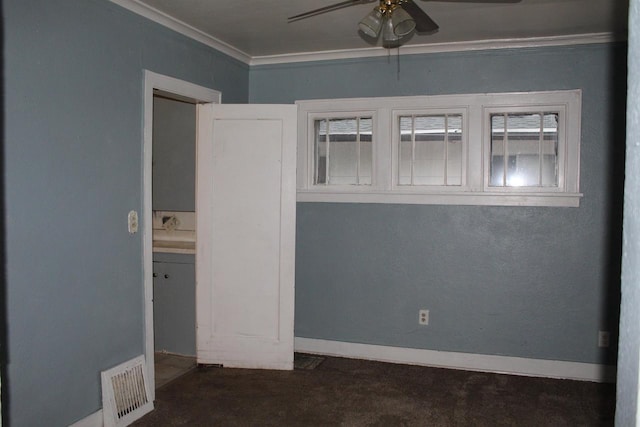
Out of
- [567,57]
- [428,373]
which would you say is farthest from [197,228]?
[567,57]

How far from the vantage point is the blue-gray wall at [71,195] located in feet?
7.93

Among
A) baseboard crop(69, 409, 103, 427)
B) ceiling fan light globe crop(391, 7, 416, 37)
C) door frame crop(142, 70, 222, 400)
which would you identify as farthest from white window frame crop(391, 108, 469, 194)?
baseboard crop(69, 409, 103, 427)

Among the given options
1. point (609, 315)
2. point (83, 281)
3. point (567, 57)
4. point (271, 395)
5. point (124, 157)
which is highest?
point (567, 57)

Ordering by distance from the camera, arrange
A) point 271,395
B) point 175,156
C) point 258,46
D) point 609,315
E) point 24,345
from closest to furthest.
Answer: point 24,345, point 271,395, point 609,315, point 258,46, point 175,156

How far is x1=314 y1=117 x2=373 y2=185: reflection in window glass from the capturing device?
14.1ft

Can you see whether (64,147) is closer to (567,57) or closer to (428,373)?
(428,373)

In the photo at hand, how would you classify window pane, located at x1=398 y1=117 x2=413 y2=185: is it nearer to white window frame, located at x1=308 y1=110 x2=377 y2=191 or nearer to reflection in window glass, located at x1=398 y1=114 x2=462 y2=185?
reflection in window glass, located at x1=398 y1=114 x2=462 y2=185

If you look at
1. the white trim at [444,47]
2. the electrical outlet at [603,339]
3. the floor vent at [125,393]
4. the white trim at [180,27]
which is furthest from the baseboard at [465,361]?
the white trim at [180,27]

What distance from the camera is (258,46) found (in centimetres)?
414

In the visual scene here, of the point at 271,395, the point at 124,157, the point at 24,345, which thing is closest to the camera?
the point at 24,345

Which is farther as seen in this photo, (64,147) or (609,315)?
(609,315)

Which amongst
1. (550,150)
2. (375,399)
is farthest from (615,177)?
(375,399)

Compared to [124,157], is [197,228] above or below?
below

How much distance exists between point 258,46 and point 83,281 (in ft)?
7.76
